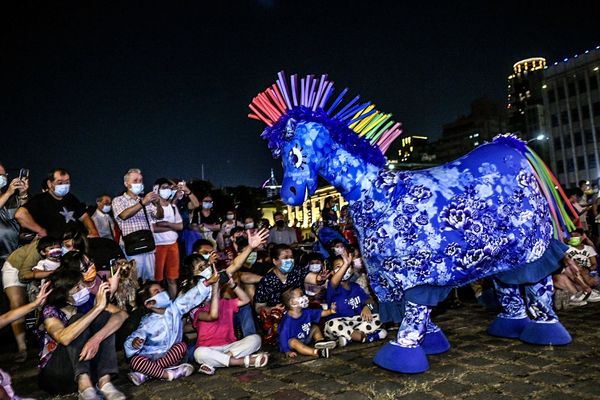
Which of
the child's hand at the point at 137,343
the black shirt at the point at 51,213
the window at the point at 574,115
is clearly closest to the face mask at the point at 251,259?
the black shirt at the point at 51,213

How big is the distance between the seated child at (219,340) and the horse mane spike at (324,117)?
1.52m

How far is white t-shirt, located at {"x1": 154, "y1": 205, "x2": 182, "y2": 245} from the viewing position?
5941 mm

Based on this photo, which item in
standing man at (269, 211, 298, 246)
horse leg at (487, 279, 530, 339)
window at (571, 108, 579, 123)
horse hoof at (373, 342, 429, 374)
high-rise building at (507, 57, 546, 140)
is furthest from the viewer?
high-rise building at (507, 57, 546, 140)

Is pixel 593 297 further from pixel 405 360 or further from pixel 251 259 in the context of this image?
pixel 251 259

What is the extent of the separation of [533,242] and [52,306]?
3.92m

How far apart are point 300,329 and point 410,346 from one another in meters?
1.34

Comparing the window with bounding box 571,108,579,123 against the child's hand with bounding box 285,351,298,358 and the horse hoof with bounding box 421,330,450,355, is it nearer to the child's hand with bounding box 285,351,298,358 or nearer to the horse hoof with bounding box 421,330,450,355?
the horse hoof with bounding box 421,330,450,355

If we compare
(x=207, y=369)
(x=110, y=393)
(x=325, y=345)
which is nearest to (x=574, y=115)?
(x=325, y=345)

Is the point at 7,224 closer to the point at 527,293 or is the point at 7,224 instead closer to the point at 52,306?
the point at 52,306

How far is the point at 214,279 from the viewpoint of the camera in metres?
4.20

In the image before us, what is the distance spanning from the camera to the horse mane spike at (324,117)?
390cm

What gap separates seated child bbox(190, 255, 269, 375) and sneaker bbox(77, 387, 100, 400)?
904 mm

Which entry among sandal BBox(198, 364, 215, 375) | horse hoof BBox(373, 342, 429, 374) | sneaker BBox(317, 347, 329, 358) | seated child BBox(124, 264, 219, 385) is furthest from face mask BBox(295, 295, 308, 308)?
horse hoof BBox(373, 342, 429, 374)

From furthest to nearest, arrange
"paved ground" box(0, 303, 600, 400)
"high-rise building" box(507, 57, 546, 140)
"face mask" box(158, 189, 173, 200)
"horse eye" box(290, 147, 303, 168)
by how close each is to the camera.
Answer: "high-rise building" box(507, 57, 546, 140), "face mask" box(158, 189, 173, 200), "horse eye" box(290, 147, 303, 168), "paved ground" box(0, 303, 600, 400)
